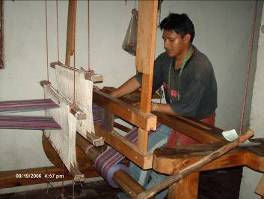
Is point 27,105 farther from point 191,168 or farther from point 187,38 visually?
point 191,168

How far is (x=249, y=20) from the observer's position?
17.6 ft

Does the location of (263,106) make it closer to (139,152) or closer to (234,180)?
(139,152)

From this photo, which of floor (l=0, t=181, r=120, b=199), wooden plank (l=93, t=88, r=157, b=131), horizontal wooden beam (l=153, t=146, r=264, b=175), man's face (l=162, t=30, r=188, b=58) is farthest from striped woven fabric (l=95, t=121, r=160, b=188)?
floor (l=0, t=181, r=120, b=199)

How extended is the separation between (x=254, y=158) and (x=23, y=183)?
307cm

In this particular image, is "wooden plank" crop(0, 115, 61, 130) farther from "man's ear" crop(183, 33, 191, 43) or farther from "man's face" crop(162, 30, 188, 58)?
"man's ear" crop(183, 33, 191, 43)

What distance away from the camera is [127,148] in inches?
83.9

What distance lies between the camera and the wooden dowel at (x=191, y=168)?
67.0 inches

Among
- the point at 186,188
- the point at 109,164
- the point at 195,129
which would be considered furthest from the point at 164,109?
the point at 186,188

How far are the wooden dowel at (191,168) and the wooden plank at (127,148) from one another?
175mm

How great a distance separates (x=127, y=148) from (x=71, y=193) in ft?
8.42

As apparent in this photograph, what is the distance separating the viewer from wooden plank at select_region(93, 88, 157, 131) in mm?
1833

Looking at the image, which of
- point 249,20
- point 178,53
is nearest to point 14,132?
point 178,53

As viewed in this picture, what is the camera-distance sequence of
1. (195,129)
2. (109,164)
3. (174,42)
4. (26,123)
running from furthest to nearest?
(174,42) < (26,123) < (109,164) < (195,129)

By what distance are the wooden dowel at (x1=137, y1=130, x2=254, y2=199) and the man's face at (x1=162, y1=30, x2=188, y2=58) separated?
148 centimetres
